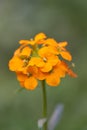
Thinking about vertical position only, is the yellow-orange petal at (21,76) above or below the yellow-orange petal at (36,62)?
below

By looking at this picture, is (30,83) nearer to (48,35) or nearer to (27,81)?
(27,81)

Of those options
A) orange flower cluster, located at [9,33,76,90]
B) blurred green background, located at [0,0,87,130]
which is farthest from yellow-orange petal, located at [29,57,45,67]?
blurred green background, located at [0,0,87,130]

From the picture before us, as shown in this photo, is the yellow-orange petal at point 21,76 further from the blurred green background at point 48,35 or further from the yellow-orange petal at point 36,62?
the blurred green background at point 48,35

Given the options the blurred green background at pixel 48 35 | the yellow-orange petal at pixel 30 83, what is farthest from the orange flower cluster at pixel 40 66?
the blurred green background at pixel 48 35

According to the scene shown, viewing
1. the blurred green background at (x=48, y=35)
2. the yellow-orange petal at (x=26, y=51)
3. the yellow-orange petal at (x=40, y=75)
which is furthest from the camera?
the blurred green background at (x=48, y=35)

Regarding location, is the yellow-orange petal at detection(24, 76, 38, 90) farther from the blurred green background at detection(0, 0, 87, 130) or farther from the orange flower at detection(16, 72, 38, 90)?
the blurred green background at detection(0, 0, 87, 130)

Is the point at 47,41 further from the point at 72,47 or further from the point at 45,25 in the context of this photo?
the point at 45,25

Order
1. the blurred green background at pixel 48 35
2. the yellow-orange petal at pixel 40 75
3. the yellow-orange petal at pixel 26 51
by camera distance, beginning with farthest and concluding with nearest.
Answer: the blurred green background at pixel 48 35
the yellow-orange petal at pixel 26 51
the yellow-orange petal at pixel 40 75

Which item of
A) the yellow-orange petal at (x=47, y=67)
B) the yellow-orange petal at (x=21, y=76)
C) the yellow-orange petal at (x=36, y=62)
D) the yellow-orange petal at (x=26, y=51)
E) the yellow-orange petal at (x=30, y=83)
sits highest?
the yellow-orange petal at (x=26, y=51)
